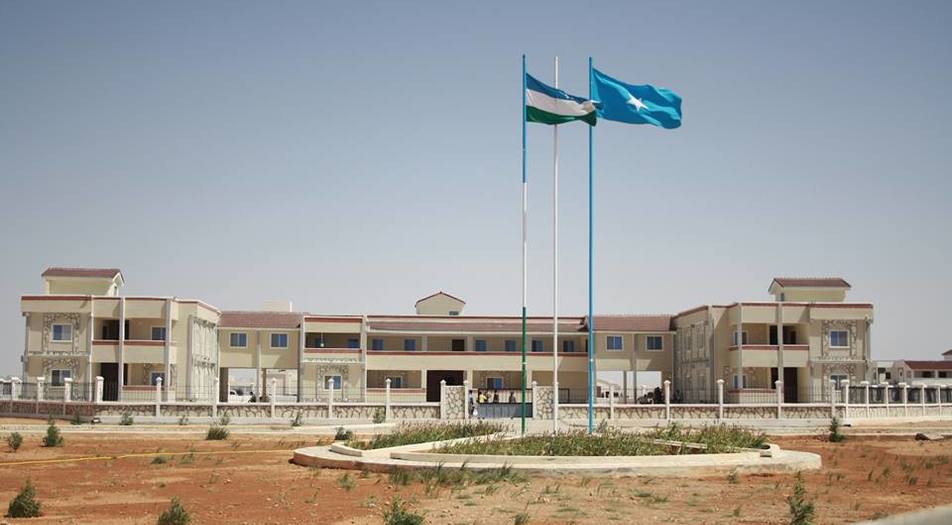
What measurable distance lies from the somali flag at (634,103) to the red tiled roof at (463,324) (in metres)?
35.1

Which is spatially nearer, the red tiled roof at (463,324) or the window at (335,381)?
the window at (335,381)

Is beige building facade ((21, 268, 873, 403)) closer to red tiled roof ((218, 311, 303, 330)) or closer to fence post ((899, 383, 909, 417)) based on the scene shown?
red tiled roof ((218, 311, 303, 330))

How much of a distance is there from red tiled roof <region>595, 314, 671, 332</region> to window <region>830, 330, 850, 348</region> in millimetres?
10336

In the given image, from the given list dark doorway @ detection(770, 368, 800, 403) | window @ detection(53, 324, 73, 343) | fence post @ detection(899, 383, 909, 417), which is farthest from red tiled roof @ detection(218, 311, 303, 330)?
fence post @ detection(899, 383, 909, 417)

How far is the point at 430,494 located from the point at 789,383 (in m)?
45.8

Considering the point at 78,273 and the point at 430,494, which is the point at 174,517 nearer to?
the point at 430,494

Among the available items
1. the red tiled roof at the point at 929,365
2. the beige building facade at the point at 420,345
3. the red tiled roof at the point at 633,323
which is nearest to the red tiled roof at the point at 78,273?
the beige building facade at the point at 420,345

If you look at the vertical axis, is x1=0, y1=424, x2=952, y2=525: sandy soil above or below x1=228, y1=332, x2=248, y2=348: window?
below

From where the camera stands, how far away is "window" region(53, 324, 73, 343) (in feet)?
186

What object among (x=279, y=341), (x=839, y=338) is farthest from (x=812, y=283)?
(x=279, y=341)

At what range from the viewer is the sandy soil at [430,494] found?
621 inches

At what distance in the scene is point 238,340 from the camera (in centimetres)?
6353

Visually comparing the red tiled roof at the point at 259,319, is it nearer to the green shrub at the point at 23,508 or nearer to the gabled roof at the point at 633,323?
the gabled roof at the point at 633,323

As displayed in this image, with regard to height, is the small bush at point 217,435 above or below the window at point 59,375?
below
